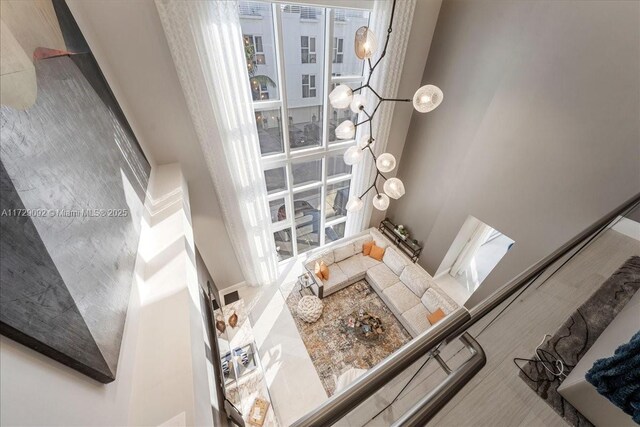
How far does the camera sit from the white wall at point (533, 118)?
87.0 inches

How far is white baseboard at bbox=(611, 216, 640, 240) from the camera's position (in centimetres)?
211

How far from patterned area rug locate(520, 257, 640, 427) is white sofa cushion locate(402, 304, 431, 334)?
254cm

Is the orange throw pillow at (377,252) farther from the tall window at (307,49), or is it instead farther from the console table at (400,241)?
the tall window at (307,49)

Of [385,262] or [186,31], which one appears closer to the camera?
[186,31]

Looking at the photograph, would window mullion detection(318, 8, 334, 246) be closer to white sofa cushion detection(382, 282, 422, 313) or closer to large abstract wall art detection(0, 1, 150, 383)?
white sofa cushion detection(382, 282, 422, 313)

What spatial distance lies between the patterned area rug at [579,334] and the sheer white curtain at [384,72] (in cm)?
306

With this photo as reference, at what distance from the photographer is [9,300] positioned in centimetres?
53

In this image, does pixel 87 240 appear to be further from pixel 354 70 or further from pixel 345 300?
pixel 345 300

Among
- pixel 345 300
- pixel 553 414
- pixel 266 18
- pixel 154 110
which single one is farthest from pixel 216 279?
pixel 553 414

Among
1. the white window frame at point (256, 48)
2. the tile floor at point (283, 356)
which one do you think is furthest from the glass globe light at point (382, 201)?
the tile floor at point (283, 356)

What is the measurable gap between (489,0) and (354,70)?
174 cm

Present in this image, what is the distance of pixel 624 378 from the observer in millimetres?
838

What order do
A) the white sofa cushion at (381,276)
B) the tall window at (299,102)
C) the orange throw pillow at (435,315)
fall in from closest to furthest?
the tall window at (299,102)
the orange throw pillow at (435,315)
the white sofa cushion at (381,276)

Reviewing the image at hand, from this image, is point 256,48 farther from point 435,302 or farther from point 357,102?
point 435,302
